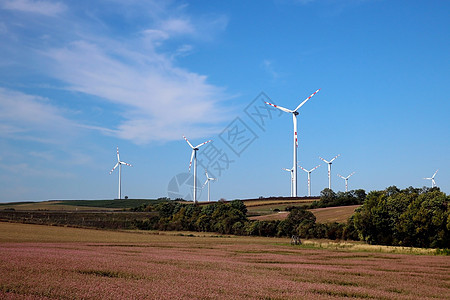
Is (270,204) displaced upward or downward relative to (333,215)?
upward

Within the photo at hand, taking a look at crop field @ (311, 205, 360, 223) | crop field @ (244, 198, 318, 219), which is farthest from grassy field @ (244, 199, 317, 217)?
crop field @ (311, 205, 360, 223)

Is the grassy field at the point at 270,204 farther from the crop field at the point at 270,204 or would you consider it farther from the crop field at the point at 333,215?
the crop field at the point at 333,215

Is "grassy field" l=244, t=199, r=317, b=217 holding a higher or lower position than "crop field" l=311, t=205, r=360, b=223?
higher

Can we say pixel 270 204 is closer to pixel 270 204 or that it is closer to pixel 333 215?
pixel 270 204

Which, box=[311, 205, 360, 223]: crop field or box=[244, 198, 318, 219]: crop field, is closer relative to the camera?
box=[311, 205, 360, 223]: crop field

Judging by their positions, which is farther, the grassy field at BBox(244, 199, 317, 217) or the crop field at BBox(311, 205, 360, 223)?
→ the grassy field at BBox(244, 199, 317, 217)

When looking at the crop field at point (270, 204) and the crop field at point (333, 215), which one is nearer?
the crop field at point (333, 215)

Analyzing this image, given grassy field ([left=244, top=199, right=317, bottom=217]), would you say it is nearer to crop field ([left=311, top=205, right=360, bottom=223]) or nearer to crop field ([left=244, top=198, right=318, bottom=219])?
crop field ([left=244, top=198, right=318, bottom=219])

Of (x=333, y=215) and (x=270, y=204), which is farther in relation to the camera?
(x=270, y=204)

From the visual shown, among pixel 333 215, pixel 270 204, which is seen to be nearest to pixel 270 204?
pixel 270 204

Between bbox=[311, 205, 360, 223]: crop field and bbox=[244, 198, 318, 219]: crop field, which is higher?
bbox=[244, 198, 318, 219]: crop field

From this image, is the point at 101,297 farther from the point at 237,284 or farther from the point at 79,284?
the point at 237,284

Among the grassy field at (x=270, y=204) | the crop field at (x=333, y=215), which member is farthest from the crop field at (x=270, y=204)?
the crop field at (x=333, y=215)

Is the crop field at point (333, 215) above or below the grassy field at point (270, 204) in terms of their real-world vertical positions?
below
